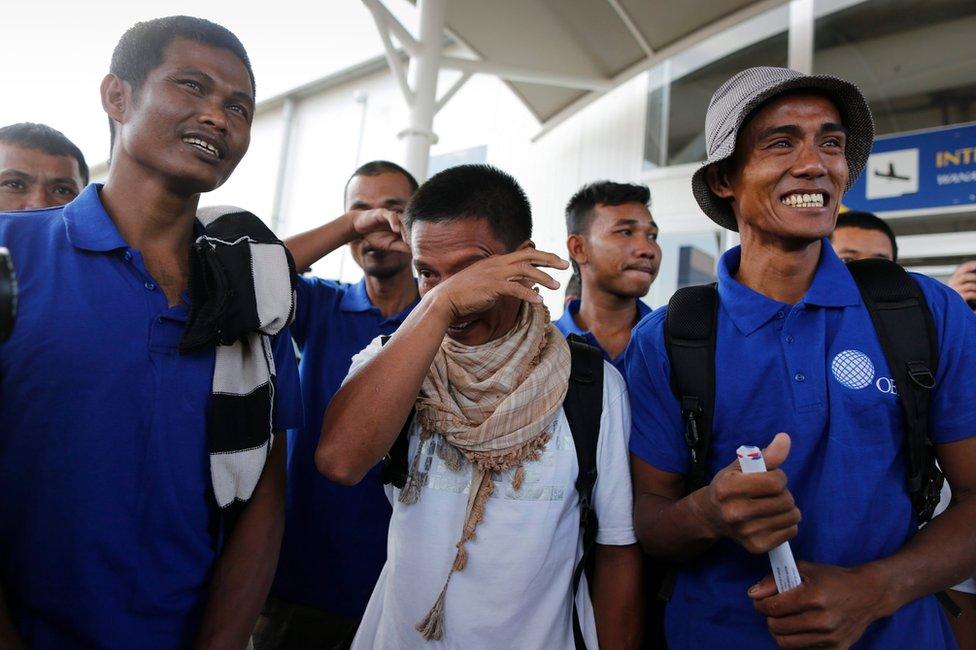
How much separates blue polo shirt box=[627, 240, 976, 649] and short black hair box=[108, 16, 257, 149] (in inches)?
54.9

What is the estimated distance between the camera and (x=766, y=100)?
5.42 ft

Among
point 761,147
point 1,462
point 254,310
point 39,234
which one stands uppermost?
point 761,147

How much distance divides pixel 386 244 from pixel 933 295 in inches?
68.8

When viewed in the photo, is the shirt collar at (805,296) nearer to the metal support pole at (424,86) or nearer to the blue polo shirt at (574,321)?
the blue polo shirt at (574,321)

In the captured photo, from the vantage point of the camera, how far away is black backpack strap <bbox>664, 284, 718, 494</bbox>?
1524mm

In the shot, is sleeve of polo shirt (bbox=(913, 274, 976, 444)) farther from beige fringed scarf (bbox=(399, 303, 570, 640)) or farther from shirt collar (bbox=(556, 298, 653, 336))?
shirt collar (bbox=(556, 298, 653, 336))

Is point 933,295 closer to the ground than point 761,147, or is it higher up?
closer to the ground

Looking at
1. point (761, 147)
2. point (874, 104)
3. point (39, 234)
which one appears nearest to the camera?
point (39, 234)

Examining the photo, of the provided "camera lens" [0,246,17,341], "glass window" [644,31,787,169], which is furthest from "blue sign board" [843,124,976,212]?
"camera lens" [0,246,17,341]

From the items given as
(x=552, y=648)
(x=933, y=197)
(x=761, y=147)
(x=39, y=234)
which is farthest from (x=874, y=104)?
(x=39, y=234)

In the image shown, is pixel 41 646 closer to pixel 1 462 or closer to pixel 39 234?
pixel 1 462

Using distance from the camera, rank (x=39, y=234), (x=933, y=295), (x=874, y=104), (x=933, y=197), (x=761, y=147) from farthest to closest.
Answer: (x=874, y=104)
(x=933, y=197)
(x=761, y=147)
(x=933, y=295)
(x=39, y=234)

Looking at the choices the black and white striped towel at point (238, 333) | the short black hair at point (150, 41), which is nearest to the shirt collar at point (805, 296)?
the black and white striped towel at point (238, 333)

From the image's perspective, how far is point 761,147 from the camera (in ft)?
5.45
